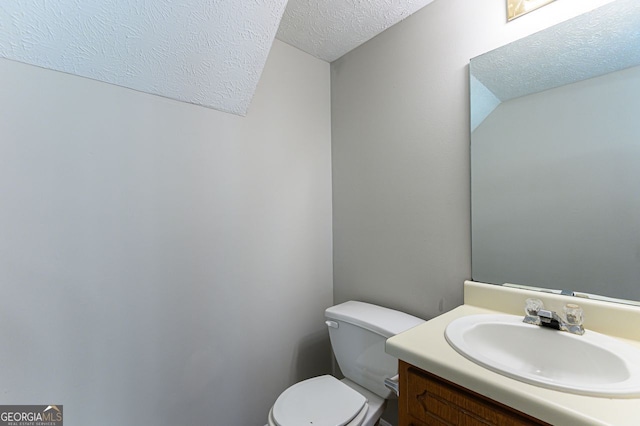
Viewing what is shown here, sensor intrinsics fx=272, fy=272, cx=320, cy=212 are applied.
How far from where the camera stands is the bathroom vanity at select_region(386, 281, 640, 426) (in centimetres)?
54

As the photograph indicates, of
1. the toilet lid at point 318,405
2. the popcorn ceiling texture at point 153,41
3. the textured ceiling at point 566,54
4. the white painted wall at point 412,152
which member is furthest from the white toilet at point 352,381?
→ the popcorn ceiling texture at point 153,41

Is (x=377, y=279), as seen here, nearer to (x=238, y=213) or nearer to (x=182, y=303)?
(x=238, y=213)

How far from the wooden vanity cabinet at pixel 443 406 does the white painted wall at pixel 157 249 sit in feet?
3.06

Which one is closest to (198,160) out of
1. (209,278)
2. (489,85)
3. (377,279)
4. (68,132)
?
(68,132)

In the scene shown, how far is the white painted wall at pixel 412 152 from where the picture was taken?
4.00ft

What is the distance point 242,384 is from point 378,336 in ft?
2.57

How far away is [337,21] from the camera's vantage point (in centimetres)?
144

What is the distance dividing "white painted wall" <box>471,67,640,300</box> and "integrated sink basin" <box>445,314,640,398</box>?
22 cm

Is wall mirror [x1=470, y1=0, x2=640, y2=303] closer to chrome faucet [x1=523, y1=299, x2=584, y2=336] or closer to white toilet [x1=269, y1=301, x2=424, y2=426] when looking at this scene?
chrome faucet [x1=523, y1=299, x2=584, y2=336]

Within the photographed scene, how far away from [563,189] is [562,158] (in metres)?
0.11

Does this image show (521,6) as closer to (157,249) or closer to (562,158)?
(562,158)

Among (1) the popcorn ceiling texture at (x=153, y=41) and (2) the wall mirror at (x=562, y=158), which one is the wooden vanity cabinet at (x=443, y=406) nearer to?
(2) the wall mirror at (x=562, y=158)

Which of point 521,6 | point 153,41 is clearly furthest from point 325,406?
point 521,6

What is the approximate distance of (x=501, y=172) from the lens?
1.12 metres
